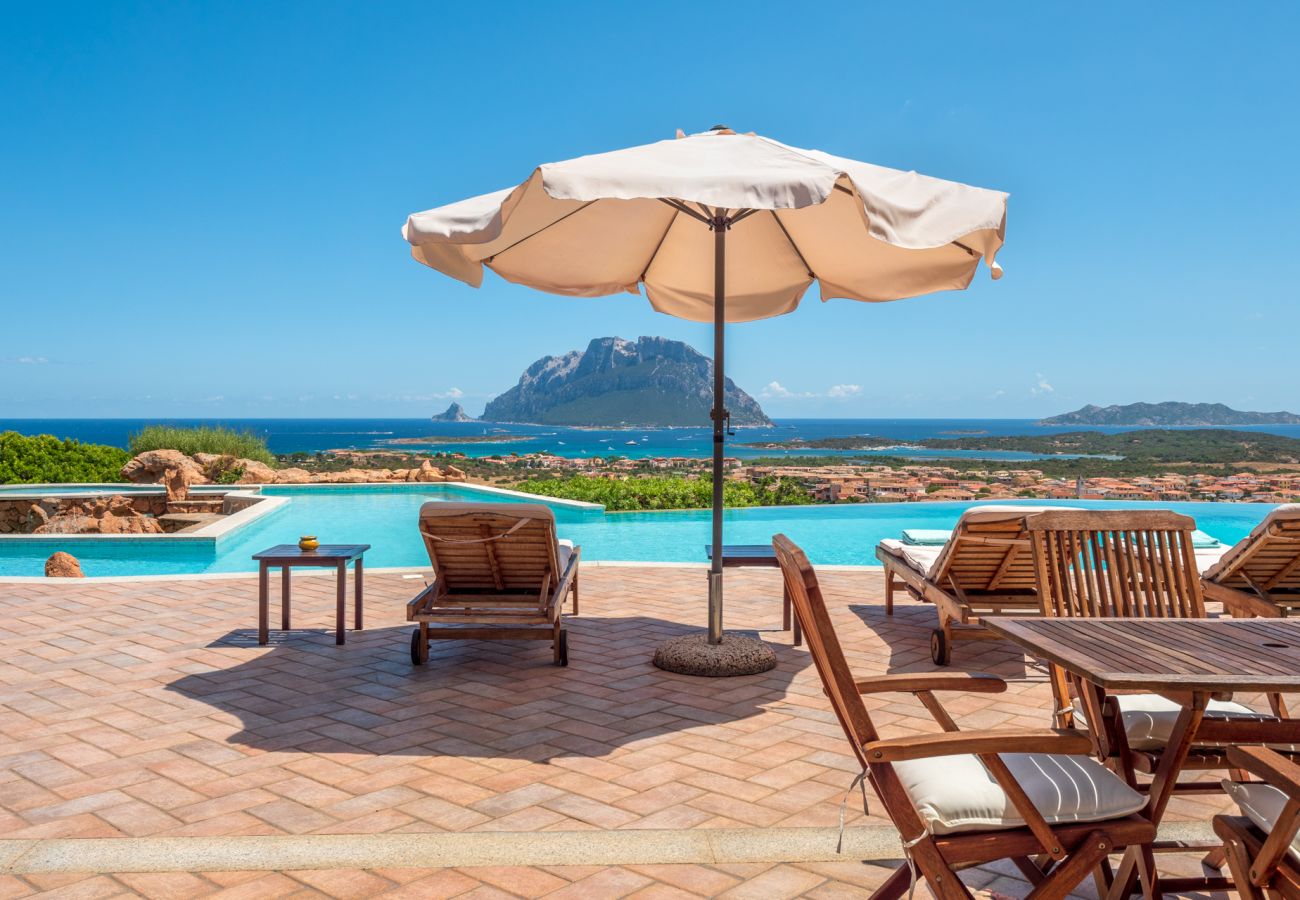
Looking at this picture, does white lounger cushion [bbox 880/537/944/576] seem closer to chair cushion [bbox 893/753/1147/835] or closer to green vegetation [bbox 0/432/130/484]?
chair cushion [bbox 893/753/1147/835]

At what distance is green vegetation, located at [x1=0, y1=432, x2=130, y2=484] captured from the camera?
1505 centimetres

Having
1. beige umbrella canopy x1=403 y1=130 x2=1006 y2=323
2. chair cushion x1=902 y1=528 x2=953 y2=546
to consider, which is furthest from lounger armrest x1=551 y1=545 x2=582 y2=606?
chair cushion x1=902 y1=528 x2=953 y2=546

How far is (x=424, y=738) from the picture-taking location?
342cm

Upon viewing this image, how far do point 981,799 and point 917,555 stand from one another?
148 inches

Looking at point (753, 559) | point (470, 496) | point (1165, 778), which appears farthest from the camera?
point (470, 496)

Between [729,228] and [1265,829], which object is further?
[729,228]

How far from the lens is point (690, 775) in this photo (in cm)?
305

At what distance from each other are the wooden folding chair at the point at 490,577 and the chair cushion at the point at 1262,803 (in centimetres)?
290

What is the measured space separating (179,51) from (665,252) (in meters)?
17.5

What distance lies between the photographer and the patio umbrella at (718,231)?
3.24 metres

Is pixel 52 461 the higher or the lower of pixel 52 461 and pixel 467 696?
the higher

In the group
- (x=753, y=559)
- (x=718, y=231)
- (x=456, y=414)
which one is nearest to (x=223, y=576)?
(x=753, y=559)

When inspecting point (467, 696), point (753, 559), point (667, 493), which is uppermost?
point (753, 559)

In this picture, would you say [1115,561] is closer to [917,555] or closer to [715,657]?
[715,657]
